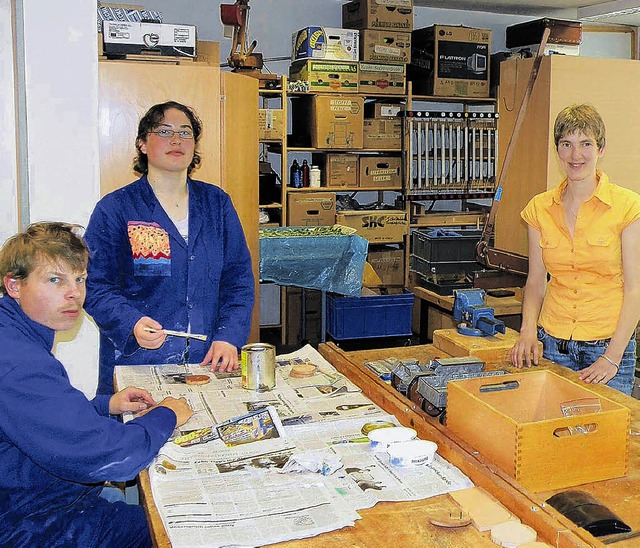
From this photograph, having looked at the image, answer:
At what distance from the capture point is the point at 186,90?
12.4ft

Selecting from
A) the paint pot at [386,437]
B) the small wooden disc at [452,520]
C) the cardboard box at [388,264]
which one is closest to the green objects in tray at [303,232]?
the cardboard box at [388,264]

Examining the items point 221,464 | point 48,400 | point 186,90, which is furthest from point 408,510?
point 186,90

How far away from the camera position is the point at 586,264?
8.05ft

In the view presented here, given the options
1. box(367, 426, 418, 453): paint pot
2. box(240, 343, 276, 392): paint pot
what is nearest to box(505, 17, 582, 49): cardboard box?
box(240, 343, 276, 392): paint pot

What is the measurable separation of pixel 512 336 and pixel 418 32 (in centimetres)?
523

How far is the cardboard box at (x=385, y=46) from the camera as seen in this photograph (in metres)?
6.75

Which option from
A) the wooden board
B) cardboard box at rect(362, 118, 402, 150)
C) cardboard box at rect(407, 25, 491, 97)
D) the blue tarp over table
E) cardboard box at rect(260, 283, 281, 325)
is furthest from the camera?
cardboard box at rect(260, 283, 281, 325)

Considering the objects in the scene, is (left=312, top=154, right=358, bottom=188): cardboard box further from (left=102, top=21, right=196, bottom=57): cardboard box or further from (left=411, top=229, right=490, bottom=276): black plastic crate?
(left=102, top=21, right=196, bottom=57): cardboard box

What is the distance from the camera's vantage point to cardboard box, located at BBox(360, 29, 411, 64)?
22.2 feet

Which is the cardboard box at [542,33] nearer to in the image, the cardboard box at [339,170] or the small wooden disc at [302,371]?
the cardboard box at [339,170]

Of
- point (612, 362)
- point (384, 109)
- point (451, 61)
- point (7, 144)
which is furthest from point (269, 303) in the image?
point (612, 362)

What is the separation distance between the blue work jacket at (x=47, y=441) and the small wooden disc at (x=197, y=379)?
42 centimetres

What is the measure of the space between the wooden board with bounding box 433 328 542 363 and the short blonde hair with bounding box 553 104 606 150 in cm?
69

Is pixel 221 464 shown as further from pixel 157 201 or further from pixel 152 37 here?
pixel 152 37
